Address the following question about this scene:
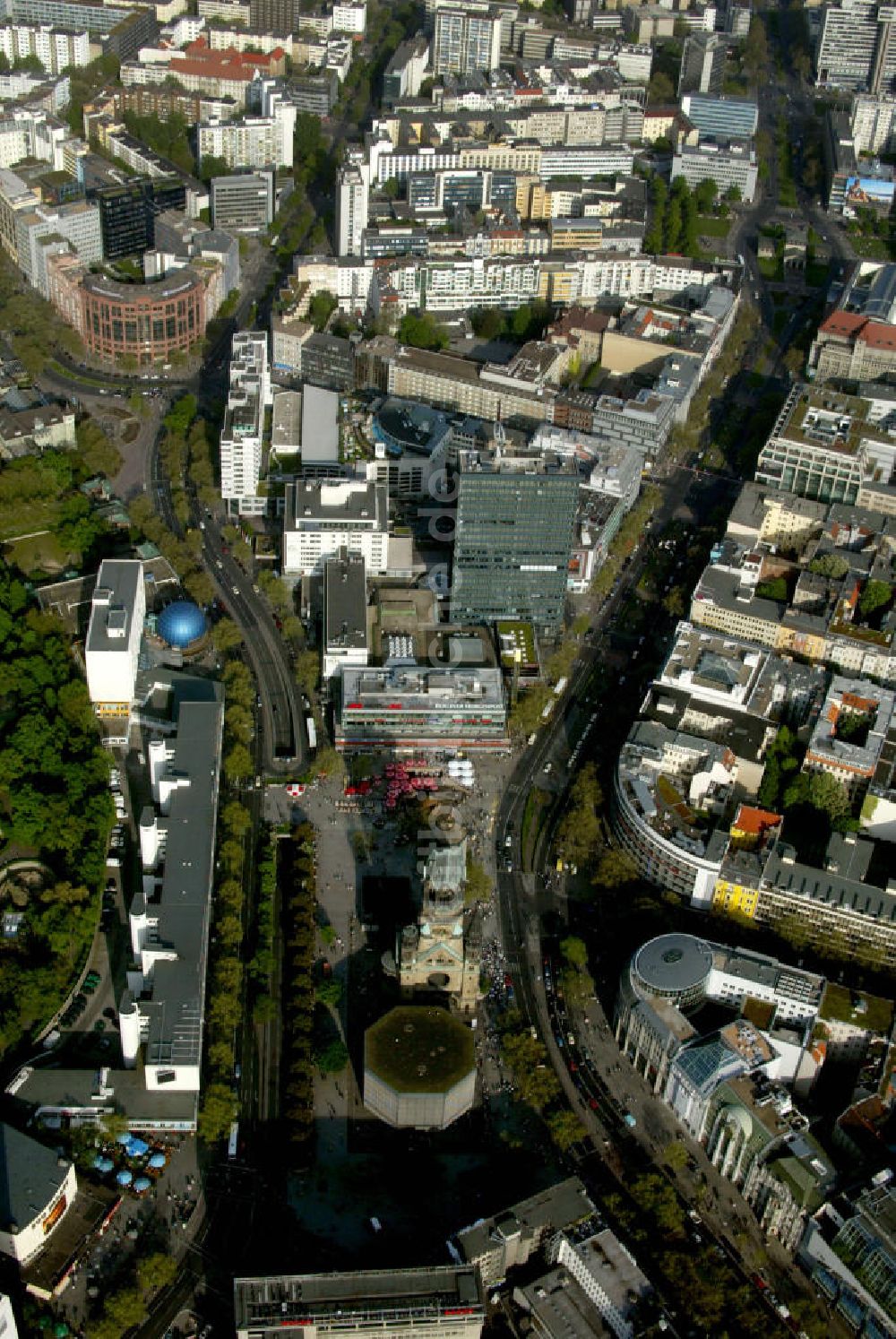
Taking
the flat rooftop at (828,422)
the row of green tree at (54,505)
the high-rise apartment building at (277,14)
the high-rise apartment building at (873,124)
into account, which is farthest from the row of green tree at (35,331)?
the high-rise apartment building at (873,124)

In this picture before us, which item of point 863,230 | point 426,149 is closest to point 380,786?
point 426,149

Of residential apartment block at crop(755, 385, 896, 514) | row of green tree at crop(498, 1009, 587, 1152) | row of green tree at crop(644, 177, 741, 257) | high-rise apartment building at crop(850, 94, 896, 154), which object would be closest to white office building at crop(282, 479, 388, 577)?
residential apartment block at crop(755, 385, 896, 514)

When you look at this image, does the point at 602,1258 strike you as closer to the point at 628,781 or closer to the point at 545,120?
the point at 628,781

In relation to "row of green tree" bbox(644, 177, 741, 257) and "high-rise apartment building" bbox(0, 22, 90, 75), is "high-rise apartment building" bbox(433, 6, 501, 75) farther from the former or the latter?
"high-rise apartment building" bbox(0, 22, 90, 75)

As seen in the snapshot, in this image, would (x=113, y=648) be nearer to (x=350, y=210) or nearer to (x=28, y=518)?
(x=28, y=518)

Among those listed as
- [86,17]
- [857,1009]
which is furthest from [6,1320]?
[86,17]

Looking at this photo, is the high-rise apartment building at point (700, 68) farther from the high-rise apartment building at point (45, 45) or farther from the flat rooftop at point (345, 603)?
the flat rooftop at point (345, 603)

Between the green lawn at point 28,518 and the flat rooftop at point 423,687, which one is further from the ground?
the green lawn at point 28,518
